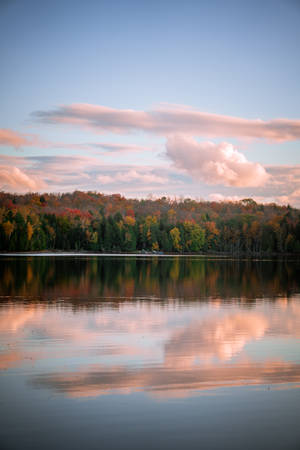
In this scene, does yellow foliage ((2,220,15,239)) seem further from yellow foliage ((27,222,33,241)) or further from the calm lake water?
the calm lake water

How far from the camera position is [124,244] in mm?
136125

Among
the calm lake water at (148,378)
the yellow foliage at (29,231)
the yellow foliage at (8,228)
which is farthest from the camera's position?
the yellow foliage at (29,231)

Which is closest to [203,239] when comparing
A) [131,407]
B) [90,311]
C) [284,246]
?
[284,246]

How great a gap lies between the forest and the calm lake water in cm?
9383

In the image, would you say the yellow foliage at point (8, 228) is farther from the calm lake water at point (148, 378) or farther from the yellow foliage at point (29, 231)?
the calm lake water at point (148, 378)

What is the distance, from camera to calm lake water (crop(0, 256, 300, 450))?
6477 mm

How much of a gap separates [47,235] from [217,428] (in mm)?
118316

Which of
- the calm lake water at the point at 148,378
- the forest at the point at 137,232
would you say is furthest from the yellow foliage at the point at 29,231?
the calm lake water at the point at 148,378

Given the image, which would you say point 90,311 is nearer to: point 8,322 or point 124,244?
point 8,322

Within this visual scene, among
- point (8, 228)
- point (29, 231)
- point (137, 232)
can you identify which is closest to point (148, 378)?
point (8, 228)

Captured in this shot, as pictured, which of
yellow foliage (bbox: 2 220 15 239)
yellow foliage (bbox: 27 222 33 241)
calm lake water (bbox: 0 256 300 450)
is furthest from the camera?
yellow foliage (bbox: 27 222 33 241)

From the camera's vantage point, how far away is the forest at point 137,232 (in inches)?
4402

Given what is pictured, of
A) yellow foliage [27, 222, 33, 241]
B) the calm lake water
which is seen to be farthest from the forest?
the calm lake water

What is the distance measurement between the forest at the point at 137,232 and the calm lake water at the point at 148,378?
93.8 meters
